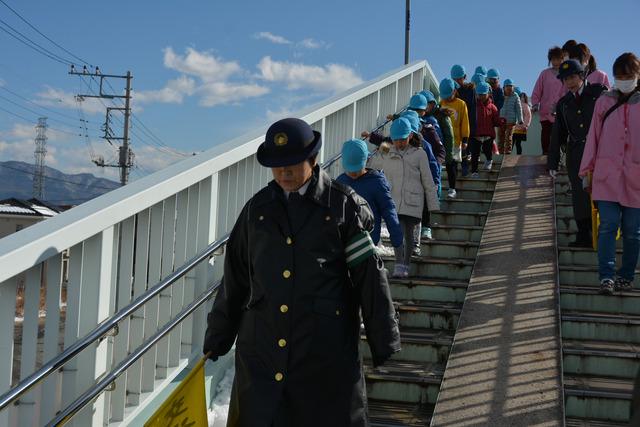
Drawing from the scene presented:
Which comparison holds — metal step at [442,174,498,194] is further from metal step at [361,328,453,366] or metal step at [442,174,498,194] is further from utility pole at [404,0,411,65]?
utility pole at [404,0,411,65]

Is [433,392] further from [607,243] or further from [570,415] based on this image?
[607,243]

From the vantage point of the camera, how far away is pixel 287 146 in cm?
351

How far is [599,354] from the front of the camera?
18.3 ft

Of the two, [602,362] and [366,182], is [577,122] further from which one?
[602,362]

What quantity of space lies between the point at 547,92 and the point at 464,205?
3304mm

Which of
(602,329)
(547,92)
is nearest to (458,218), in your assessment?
(602,329)

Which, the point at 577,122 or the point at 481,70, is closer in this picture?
the point at 577,122

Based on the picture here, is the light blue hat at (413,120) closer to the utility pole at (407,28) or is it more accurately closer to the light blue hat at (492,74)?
the light blue hat at (492,74)

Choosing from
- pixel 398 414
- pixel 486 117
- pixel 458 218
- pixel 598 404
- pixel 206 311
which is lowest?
pixel 398 414

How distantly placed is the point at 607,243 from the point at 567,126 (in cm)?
209

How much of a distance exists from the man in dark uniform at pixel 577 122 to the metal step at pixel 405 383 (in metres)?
3.27

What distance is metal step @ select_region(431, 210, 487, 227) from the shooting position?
375 inches

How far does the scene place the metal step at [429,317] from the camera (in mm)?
6410

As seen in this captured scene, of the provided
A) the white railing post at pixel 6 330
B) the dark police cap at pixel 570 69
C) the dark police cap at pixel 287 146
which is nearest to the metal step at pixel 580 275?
the dark police cap at pixel 570 69
